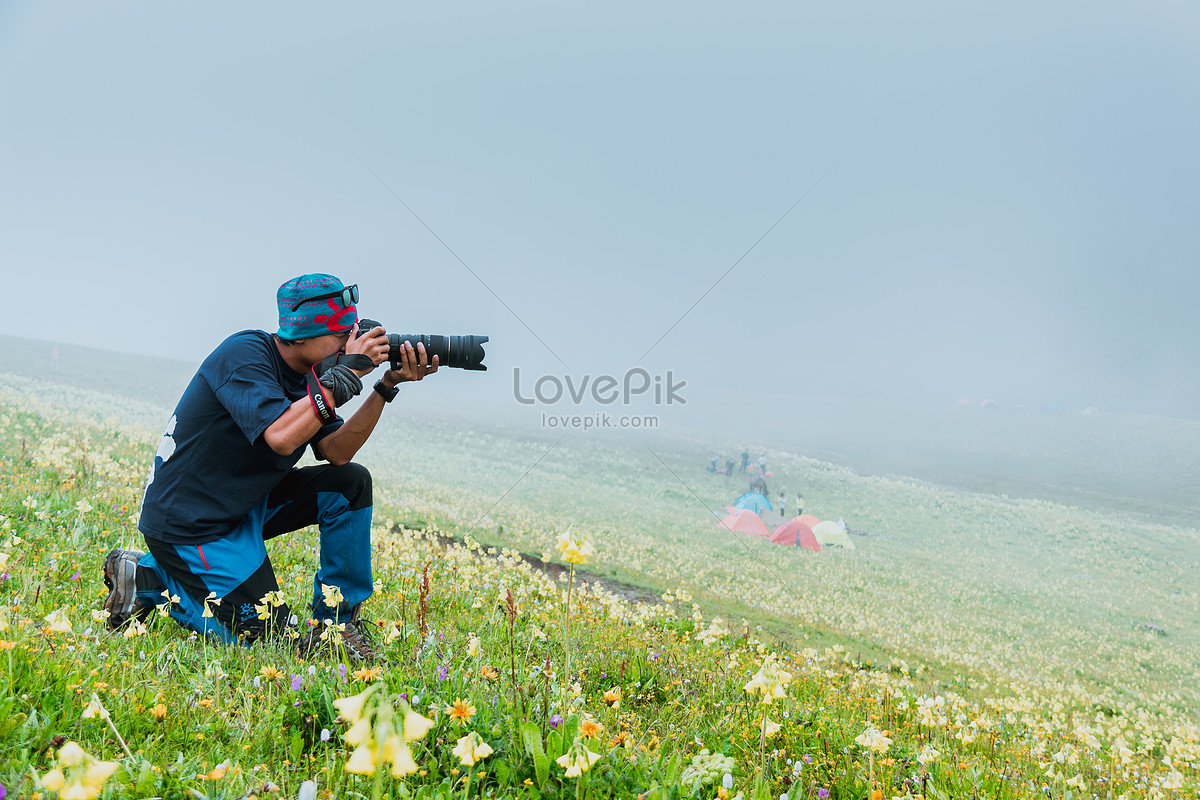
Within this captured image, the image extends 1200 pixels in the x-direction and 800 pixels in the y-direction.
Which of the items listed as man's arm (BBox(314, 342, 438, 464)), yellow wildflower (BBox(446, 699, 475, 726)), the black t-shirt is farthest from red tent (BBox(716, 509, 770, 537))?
yellow wildflower (BBox(446, 699, 475, 726))

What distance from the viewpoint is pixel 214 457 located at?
163 inches

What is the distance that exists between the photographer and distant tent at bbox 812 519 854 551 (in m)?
28.2

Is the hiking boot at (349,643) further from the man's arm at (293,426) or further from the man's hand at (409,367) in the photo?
the man's hand at (409,367)

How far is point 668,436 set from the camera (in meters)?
76.4

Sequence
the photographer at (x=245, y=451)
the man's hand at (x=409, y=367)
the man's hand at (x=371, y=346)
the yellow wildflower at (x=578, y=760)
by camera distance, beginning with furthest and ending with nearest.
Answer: the man's hand at (x=409, y=367)
the man's hand at (x=371, y=346)
the photographer at (x=245, y=451)
the yellow wildflower at (x=578, y=760)

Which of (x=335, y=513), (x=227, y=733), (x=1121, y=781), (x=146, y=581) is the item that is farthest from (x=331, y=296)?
(x=1121, y=781)

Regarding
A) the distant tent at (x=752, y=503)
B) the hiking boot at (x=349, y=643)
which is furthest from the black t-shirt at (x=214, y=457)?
the distant tent at (x=752, y=503)

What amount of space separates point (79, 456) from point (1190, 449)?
153m

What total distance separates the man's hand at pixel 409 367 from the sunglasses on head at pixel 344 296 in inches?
21.1

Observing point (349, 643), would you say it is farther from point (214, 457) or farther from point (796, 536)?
point (796, 536)

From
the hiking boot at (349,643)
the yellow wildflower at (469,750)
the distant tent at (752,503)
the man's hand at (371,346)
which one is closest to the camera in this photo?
the yellow wildflower at (469,750)

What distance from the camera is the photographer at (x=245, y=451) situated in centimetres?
390

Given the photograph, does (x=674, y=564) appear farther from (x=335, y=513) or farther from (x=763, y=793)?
(x=763, y=793)

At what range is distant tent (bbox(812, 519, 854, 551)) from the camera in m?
29.5
